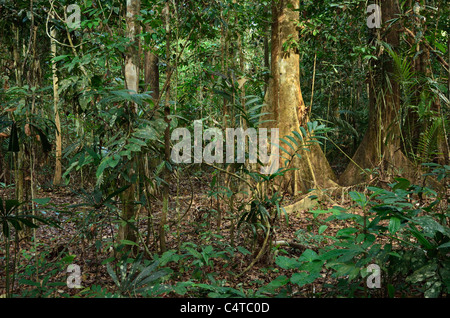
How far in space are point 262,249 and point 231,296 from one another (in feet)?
2.74

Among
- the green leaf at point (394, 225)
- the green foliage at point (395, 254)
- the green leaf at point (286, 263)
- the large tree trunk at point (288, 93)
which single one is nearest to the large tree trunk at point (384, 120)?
the large tree trunk at point (288, 93)

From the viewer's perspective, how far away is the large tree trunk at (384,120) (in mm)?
5203

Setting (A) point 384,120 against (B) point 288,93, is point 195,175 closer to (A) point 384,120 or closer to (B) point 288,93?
(B) point 288,93

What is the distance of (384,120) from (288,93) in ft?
4.76

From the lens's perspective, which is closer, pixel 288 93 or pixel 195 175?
pixel 195 175

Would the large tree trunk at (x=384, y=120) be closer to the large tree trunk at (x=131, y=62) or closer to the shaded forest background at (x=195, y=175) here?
the shaded forest background at (x=195, y=175)

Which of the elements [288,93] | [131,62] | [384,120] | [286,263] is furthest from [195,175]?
[384,120]

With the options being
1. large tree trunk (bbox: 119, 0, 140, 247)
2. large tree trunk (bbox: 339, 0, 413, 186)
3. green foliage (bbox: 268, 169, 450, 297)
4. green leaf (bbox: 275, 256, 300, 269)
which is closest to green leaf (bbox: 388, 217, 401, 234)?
green foliage (bbox: 268, 169, 450, 297)

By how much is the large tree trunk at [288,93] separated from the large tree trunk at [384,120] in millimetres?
603

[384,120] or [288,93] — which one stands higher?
[288,93]

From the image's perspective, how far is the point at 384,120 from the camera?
18.2 ft

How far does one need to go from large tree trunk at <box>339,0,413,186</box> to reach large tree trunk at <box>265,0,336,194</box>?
603 mm

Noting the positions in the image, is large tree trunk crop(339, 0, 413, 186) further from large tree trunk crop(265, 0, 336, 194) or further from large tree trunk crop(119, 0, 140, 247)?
large tree trunk crop(119, 0, 140, 247)
